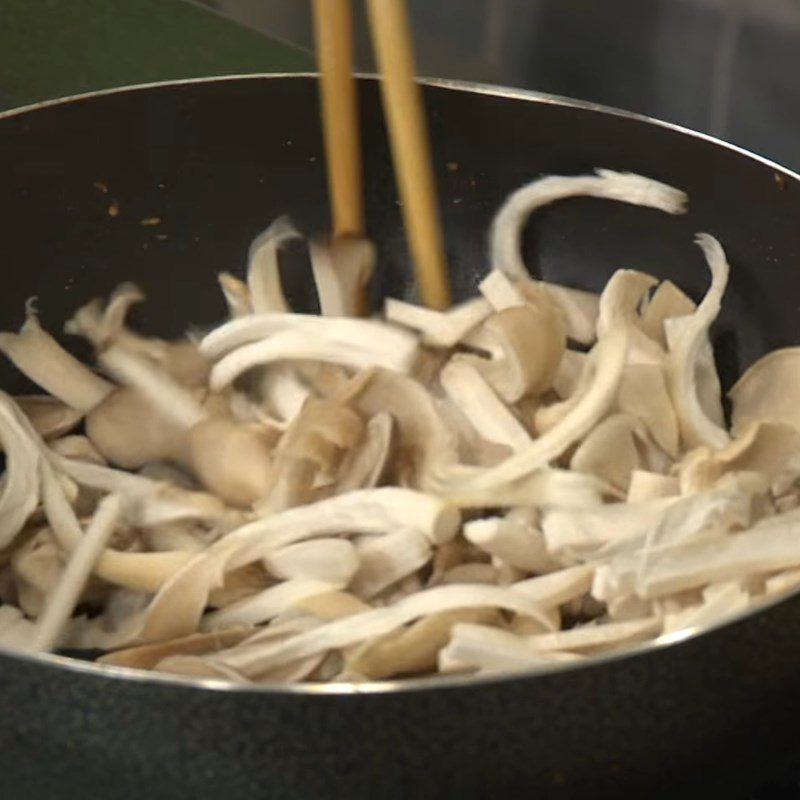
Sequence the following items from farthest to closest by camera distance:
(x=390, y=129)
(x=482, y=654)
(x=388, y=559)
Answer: (x=390, y=129) → (x=388, y=559) → (x=482, y=654)

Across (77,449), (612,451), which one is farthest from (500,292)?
(77,449)

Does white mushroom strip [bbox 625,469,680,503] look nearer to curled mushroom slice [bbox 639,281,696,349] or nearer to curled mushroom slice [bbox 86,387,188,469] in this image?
curled mushroom slice [bbox 639,281,696,349]

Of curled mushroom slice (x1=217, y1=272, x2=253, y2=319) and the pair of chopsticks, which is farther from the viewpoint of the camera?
curled mushroom slice (x1=217, y1=272, x2=253, y2=319)

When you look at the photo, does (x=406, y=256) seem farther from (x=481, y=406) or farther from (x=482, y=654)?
(x=482, y=654)

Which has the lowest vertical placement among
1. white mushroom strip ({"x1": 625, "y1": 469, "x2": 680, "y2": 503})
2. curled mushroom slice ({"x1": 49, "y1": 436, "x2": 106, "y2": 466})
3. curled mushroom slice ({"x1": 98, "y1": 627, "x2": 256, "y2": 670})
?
curled mushroom slice ({"x1": 98, "y1": 627, "x2": 256, "y2": 670})

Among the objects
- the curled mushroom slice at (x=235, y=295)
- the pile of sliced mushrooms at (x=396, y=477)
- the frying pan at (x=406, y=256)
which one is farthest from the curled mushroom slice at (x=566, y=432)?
the curled mushroom slice at (x=235, y=295)

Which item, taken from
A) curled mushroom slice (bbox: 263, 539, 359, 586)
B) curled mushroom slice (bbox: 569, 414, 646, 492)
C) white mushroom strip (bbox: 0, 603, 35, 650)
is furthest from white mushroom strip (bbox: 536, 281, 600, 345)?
white mushroom strip (bbox: 0, 603, 35, 650)
